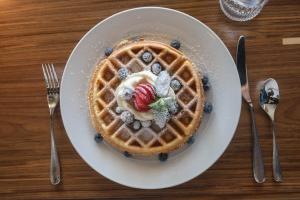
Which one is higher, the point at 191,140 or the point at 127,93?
the point at 127,93

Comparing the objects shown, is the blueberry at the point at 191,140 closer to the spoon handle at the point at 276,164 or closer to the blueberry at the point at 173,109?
the blueberry at the point at 173,109

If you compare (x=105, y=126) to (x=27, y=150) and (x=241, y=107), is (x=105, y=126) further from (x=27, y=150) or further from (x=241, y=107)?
(x=241, y=107)

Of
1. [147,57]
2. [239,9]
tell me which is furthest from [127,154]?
[239,9]

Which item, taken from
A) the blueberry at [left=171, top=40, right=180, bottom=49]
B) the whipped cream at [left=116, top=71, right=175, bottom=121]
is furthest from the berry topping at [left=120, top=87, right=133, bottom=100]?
the blueberry at [left=171, top=40, right=180, bottom=49]

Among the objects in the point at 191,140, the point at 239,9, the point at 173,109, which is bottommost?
the point at 191,140

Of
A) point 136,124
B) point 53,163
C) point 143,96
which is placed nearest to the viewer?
point 143,96

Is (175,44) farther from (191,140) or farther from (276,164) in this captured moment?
(276,164)

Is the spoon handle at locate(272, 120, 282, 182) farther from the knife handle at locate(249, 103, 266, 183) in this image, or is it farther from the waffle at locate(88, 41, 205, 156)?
the waffle at locate(88, 41, 205, 156)
